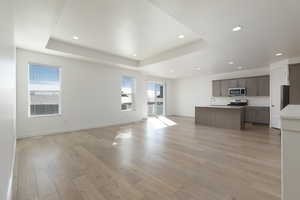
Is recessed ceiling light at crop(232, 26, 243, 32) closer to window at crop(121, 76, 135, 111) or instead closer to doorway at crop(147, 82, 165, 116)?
window at crop(121, 76, 135, 111)

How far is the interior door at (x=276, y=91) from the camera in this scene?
5180 mm

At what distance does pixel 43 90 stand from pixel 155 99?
19.7ft

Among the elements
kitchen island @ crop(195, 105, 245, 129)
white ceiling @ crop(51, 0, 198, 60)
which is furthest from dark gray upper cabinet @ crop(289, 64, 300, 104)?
white ceiling @ crop(51, 0, 198, 60)

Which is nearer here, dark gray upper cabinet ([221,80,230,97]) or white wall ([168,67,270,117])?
white wall ([168,67,270,117])

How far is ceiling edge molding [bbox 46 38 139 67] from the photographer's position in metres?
4.14

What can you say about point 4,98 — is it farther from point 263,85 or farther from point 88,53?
point 263,85

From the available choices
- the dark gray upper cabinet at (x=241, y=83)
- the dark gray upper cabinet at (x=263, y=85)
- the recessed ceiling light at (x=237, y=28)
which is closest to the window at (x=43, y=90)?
the recessed ceiling light at (x=237, y=28)

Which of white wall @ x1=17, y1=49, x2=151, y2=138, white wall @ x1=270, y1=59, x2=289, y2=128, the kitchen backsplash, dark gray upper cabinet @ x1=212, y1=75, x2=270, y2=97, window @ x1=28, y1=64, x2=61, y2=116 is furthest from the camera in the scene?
the kitchen backsplash

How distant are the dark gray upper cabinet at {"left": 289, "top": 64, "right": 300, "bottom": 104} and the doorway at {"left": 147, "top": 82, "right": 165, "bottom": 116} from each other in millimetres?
6116

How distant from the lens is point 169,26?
3238 mm

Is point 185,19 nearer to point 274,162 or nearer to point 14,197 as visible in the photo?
point 274,162

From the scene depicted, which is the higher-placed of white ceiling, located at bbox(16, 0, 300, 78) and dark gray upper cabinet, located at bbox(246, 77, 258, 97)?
white ceiling, located at bbox(16, 0, 300, 78)

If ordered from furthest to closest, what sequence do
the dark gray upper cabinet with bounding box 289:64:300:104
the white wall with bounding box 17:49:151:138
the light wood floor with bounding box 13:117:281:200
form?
the dark gray upper cabinet with bounding box 289:64:300:104 → the white wall with bounding box 17:49:151:138 → the light wood floor with bounding box 13:117:281:200

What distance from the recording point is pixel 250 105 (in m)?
6.96
